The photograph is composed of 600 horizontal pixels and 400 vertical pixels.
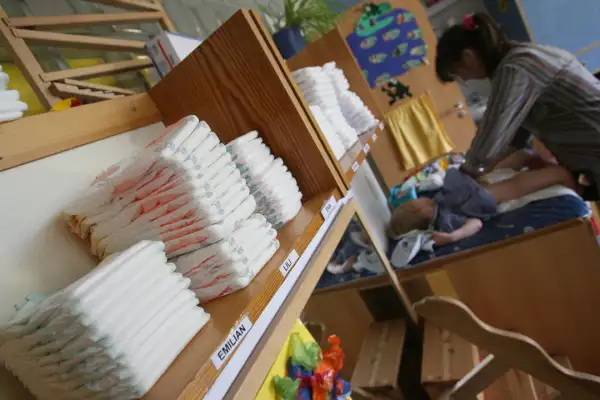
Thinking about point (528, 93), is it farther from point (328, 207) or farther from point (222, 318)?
point (222, 318)

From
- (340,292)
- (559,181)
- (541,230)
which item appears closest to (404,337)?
(340,292)

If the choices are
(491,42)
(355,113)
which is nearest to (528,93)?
(491,42)

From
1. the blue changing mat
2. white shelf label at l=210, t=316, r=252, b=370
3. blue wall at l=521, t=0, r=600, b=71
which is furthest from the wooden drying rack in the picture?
blue wall at l=521, t=0, r=600, b=71

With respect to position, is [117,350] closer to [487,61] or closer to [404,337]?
[404,337]

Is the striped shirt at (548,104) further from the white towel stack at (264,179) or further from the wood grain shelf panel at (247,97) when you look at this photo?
the white towel stack at (264,179)

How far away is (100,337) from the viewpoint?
0.53 metres

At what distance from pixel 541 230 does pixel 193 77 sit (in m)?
1.42

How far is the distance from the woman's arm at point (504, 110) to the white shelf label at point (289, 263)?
125 centimetres

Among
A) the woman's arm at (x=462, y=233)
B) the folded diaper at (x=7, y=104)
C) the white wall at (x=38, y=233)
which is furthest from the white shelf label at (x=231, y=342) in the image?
the woman's arm at (x=462, y=233)

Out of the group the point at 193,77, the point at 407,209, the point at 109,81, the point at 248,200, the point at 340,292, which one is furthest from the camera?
the point at 407,209

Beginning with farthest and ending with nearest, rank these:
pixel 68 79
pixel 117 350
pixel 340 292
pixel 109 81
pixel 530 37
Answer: pixel 530 37, pixel 109 81, pixel 340 292, pixel 68 79, pixel 117 350

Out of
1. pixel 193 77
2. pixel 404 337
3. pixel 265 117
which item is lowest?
pixel 404 337

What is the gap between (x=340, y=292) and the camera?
182 cm

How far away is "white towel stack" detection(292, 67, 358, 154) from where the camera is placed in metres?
1.55
